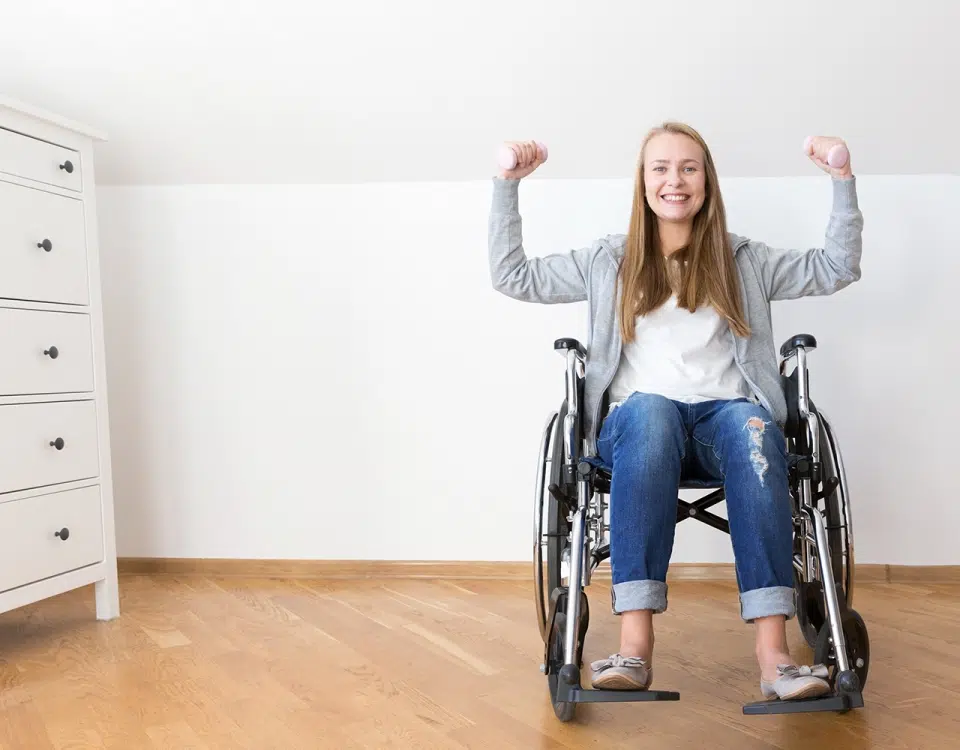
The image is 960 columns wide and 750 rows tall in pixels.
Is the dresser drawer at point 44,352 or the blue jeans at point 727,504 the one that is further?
the dresser drawer at point 44,352

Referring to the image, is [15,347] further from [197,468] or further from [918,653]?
[918,653]

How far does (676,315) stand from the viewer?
1.64 metres

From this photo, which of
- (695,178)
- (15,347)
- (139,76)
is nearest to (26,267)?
(15,347)

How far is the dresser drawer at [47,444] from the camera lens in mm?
1915

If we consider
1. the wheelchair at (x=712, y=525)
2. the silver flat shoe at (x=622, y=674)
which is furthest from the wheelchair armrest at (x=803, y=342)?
the silver flat shoe at (x=622, y=674)

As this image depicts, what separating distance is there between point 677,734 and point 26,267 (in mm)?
1548

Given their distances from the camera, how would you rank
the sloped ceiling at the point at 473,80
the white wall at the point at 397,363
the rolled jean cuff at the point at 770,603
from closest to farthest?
1. the rolled jean cuff at the point at 770,603
2. the sloped ceiling at the point at 473,80
3. the white wall at the point at 397,363

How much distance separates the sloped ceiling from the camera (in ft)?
6.81

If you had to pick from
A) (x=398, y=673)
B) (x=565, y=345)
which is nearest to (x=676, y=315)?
(x=565, y=345)

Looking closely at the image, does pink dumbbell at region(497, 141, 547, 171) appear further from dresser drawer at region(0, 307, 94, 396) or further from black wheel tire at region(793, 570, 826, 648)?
dresser drawer at region(0, 307, 94, 396)

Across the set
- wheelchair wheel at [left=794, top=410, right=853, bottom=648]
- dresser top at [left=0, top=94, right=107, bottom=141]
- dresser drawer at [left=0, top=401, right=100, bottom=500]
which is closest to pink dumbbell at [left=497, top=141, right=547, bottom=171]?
wheelchair wheel at [left=794, top=410, right=853, bottom=648]

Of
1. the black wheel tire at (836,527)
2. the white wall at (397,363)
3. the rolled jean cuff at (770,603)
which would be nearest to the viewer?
the rolled jean cuff at (770,603)

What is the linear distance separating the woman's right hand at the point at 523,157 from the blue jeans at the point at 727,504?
1.61ft

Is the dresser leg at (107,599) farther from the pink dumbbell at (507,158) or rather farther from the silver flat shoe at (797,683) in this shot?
the silver flat shoe at (797,683)
